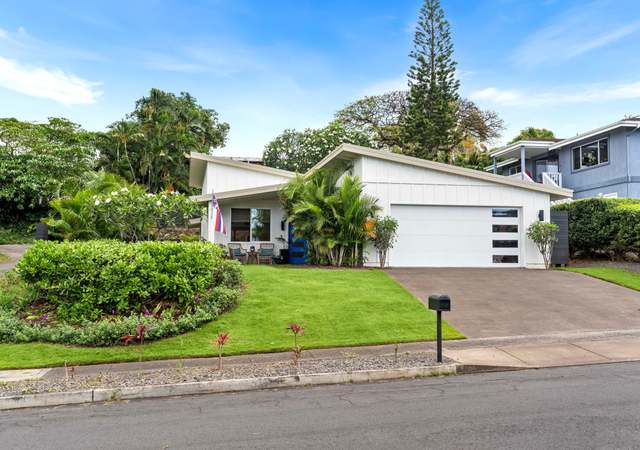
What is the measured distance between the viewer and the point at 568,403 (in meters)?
4.42

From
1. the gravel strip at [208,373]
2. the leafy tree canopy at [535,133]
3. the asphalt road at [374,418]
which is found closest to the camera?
the asphalt road at [374,418]

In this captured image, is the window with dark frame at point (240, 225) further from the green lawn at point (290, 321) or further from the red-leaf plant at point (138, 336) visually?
the red-leaf plant at point (138, 336)

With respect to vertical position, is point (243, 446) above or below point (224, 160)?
below

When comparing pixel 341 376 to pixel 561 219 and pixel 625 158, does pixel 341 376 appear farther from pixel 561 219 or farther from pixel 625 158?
pixel 625 158

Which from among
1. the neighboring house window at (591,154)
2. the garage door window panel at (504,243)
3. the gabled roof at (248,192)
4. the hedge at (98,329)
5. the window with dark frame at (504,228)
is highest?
the neighboring house window at (591,154)

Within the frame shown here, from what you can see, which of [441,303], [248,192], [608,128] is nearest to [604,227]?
[608,128]

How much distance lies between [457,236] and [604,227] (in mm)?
5592

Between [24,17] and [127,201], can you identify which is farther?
[24,17]

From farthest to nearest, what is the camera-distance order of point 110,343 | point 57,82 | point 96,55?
point 57,82
point 96,55
point 110,343

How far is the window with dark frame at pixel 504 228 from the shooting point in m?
14.6

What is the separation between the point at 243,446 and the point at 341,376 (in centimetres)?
209

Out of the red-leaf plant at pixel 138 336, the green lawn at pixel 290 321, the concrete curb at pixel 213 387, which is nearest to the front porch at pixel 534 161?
the green lawn at pixel 290 321

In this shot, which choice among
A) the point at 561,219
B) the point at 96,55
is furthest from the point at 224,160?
the point at 561,219

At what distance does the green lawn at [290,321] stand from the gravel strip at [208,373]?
0.68m
